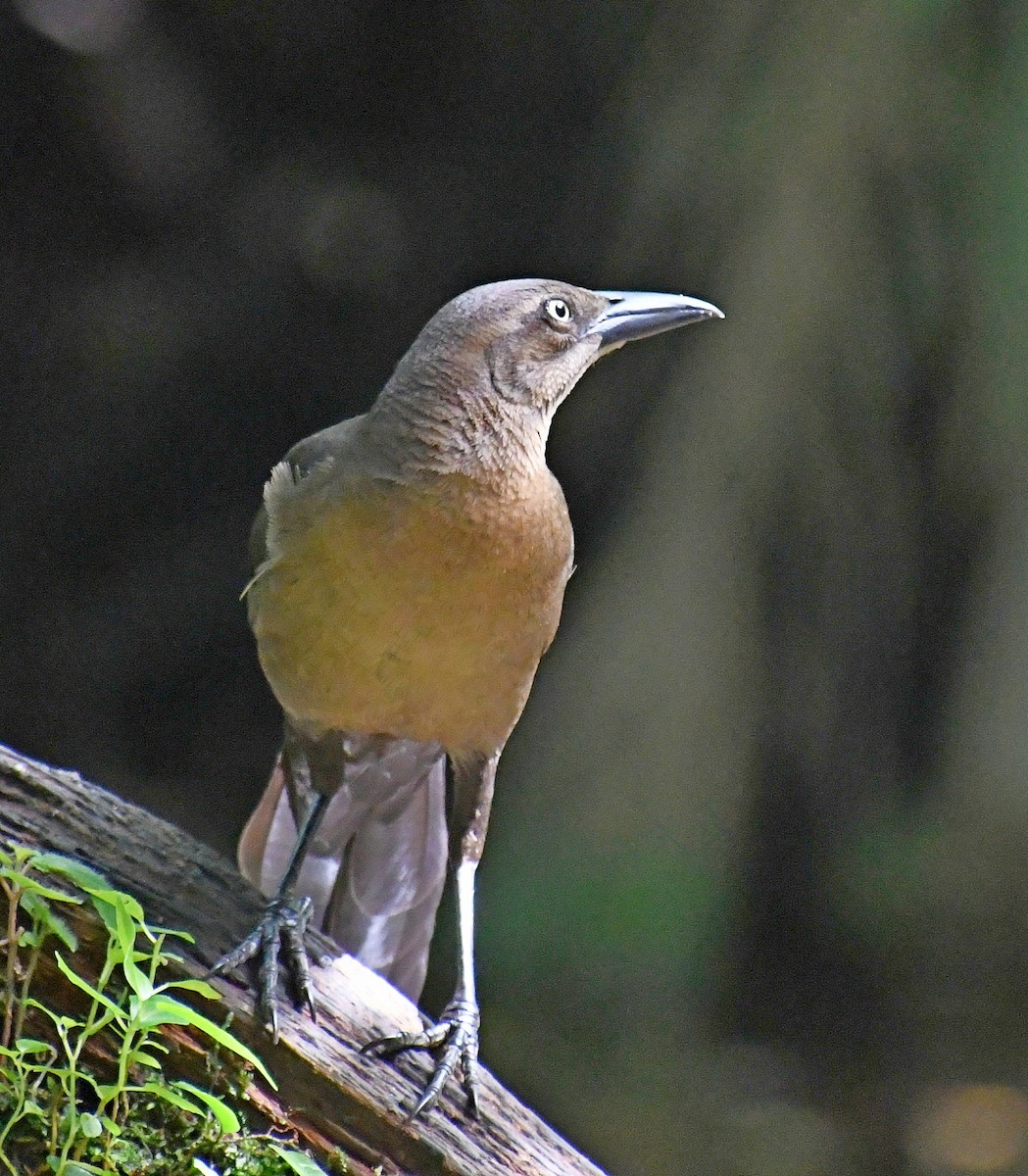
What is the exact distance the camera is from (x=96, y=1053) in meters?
2.20

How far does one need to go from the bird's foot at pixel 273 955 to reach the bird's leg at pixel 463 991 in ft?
0.59

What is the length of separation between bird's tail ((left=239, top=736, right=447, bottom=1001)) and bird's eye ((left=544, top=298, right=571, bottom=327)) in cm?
114

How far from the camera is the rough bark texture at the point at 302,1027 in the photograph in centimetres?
248

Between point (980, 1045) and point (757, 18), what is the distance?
3162mm

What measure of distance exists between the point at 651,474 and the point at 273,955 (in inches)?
83.6

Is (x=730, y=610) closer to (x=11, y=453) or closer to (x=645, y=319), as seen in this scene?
(x=645, y=319)

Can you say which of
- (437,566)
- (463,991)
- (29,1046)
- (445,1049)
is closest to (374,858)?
(463,991)

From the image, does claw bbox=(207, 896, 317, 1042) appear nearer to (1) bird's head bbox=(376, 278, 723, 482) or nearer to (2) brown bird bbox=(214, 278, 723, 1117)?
(2) brown bird bbox=(214, 278, 723, 1117)

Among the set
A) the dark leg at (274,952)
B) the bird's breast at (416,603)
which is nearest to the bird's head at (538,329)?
the bird's breast at (416,603)

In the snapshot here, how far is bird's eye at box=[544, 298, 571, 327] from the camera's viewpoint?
3.23 meters

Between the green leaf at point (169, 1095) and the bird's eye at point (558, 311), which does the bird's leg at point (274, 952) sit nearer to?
the green leaf at point (169, 1095)

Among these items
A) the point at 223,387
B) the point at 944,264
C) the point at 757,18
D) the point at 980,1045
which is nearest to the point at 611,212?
the point at 757,18

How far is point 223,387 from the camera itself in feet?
14.8

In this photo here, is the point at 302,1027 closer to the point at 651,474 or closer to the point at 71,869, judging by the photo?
the point at 71,869
